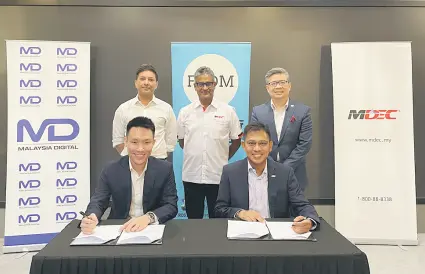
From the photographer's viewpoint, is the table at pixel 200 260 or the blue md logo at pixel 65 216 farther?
the blue md logo at pixel 65 216

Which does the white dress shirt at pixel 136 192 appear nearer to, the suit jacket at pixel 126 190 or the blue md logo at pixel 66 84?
the suit jacket at pixel 126 190

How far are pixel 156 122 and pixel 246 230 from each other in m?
1.57

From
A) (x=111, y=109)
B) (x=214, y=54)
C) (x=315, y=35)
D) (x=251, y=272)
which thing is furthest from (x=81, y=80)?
(x=251, y=272)

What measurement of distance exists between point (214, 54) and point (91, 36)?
4.16ft

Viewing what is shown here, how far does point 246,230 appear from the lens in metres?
1.59

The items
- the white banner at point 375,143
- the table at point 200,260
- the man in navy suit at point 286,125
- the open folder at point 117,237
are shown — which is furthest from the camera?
the white banner at point 375,143

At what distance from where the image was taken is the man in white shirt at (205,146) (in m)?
2.93

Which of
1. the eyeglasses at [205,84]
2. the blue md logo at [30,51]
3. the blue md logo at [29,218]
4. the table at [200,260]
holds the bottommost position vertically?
the blue md logo at [29,218]

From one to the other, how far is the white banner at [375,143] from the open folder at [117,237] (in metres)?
2.47

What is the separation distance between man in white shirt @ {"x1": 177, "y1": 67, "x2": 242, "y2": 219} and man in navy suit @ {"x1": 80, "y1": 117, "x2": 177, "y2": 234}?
0.90 metres

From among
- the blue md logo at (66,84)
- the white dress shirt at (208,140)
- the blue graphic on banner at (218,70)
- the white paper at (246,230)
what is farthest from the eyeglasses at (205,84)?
the white paper at (246,230)

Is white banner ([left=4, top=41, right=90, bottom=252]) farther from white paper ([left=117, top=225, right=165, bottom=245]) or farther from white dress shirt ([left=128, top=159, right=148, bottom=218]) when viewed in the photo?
white paper ([left=117, top=225, right=165, bottom=245])

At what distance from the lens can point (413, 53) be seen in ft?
12.3

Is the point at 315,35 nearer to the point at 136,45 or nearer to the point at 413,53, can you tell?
the point at 413,53
